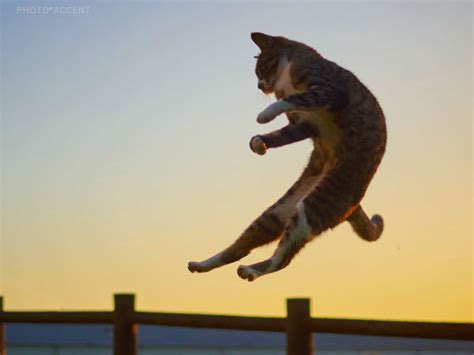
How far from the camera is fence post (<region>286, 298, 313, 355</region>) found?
199 inches

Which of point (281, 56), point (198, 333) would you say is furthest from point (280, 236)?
point (198, 333)

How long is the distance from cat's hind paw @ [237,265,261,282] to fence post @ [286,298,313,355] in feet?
9.62

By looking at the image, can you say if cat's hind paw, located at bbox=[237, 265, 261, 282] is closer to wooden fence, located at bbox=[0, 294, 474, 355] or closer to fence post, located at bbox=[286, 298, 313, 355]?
wooden fence, located at bbox=[0, 294, 474, 355]

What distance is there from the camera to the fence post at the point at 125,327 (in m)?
6.45

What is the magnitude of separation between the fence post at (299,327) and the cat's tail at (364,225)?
2.72 metres

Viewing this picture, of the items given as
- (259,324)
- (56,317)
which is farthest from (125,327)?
(259,324)

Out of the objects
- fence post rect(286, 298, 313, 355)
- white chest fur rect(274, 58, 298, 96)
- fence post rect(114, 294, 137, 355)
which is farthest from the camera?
fence post rect(114, 294, 137, 355)

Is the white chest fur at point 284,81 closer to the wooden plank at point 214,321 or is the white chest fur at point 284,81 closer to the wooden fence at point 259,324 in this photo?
the wooden fence at point 259,324

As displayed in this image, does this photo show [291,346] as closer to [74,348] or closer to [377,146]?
[377,146]

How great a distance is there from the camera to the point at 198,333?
37.7 ft

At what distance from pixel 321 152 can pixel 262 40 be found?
14.7 inches

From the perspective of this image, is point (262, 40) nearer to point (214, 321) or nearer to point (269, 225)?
point (269, 225)

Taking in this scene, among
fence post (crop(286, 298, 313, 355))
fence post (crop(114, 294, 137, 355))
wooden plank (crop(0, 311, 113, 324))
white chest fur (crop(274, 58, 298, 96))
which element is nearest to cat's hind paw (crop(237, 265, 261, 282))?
white chest fur (crop(274, 58, 298, 96))

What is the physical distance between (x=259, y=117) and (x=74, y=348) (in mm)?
9616
